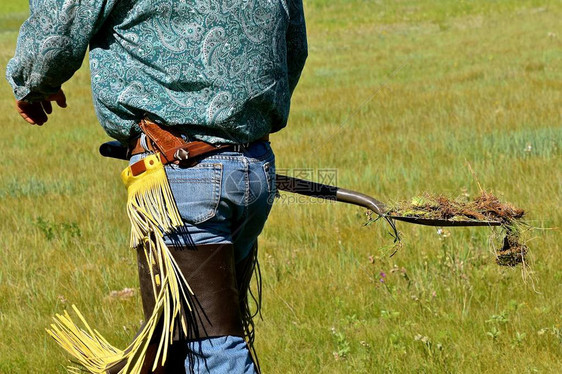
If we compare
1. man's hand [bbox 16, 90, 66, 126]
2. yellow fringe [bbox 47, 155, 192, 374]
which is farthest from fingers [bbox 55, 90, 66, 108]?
yellow fringe [bbox 47, 155, 192, 374]

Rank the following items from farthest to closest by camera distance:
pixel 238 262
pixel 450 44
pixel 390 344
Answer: pixel 450 44, pixel 390 344, pixel 238 262

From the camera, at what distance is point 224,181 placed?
7.63ft

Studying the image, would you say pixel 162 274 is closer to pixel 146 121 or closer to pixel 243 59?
pixel 146 121

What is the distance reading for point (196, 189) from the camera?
7.66 feet

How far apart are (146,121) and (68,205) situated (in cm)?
429

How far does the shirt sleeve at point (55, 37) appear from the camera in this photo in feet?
7.26

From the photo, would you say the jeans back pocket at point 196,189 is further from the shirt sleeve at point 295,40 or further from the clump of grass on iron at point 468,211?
the clump of grass on iron at point 468,211

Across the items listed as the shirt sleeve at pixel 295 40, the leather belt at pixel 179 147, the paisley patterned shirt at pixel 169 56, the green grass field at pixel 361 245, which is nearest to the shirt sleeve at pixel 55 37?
the paisley patterned shirt at pixel 169 56

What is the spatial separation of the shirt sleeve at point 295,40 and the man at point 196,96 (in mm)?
150

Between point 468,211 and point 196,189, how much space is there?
96 cm

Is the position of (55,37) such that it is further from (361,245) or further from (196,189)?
(361,245)

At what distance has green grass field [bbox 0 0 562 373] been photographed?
3.62 meters

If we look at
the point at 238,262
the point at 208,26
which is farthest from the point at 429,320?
the point at 208,26

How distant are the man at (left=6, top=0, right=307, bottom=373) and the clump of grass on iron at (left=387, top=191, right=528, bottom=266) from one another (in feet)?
1.77
